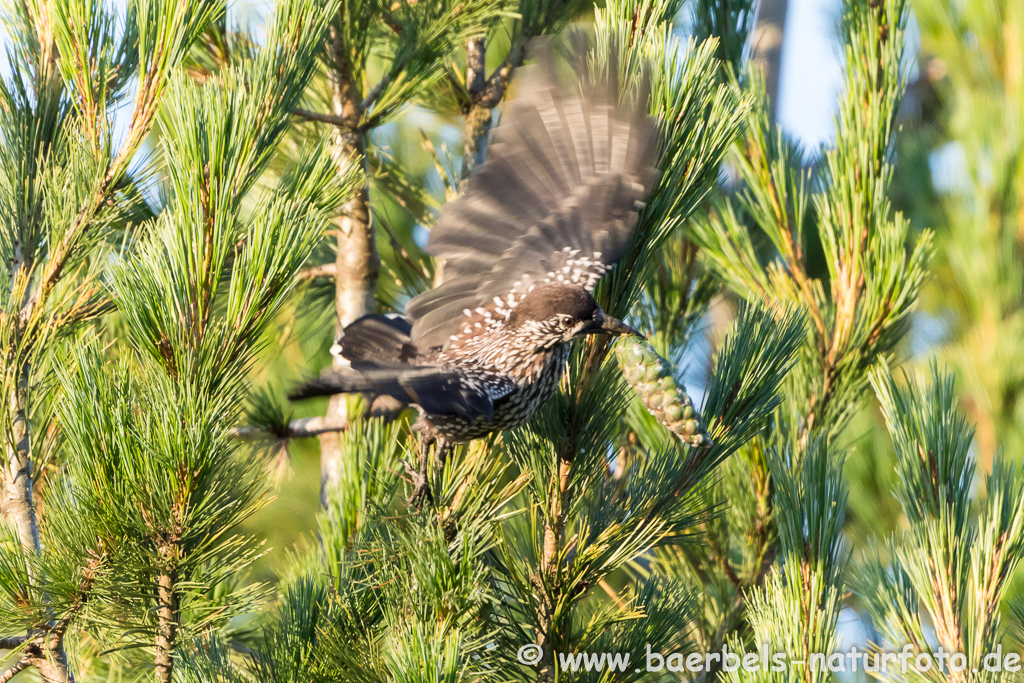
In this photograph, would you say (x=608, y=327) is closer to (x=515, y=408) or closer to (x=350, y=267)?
(x=515, y=408)

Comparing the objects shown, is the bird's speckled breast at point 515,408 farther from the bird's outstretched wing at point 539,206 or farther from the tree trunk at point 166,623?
the tree trunk at point 166,623

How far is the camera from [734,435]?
1.57 m

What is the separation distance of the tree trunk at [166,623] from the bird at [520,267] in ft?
1.38

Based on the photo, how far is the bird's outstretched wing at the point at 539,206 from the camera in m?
1.55

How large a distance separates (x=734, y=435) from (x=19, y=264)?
1233 millimetres

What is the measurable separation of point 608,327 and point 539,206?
421mm

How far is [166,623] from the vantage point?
1381mm

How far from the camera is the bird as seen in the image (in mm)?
1493

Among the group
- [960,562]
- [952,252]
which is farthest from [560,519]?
[952,252]

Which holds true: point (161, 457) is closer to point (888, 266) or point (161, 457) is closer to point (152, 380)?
point (152, 380)

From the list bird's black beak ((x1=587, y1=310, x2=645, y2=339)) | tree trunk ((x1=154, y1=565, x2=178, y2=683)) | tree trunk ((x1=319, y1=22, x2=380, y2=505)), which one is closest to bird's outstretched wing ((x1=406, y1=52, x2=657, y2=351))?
bird's black beak ((x1=587, y1=310, x2=645, y2=339))

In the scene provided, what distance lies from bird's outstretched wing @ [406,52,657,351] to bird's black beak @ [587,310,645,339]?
5.3 inches

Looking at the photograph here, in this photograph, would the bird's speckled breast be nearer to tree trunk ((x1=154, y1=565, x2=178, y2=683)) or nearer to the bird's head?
the bird's head

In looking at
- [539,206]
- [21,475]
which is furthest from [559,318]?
[21,475]
